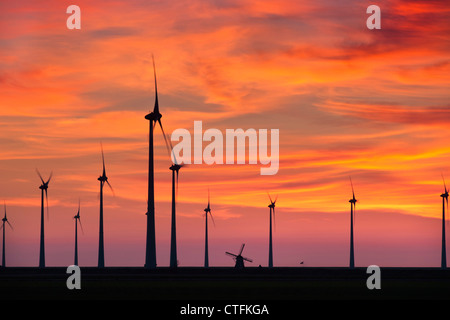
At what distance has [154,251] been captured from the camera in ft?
431

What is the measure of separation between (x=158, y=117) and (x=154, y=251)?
70.4ft
